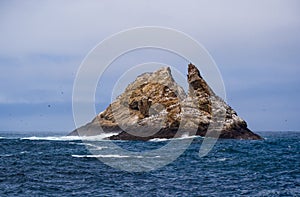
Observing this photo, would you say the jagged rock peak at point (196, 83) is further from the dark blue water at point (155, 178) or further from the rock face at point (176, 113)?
the dark blue water at point (155, 178)

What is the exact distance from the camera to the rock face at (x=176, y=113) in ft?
307

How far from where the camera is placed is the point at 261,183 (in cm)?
3272

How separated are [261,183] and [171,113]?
63.0 metres

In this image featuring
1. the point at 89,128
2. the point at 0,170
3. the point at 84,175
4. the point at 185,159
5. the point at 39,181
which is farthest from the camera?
the point at 89,128

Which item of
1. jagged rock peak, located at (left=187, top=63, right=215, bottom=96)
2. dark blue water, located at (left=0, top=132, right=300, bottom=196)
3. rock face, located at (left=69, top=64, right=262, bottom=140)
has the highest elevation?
jagged rock peak, located at (left=187, top=63, right=215, bottom=96)

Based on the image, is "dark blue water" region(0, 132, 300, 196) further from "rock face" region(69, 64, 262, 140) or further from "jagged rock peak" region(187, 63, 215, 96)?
"jagged rock peak" region(187, 63, 215, 96)

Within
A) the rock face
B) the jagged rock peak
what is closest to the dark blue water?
the rock face

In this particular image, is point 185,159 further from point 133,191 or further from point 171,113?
point 171,113

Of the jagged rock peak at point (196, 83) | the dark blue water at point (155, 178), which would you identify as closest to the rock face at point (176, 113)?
the jagged rock peak at point (196, 83)

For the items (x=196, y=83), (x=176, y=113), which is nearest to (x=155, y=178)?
(x=176, y=113)

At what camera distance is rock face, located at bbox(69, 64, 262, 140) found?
93562 mm

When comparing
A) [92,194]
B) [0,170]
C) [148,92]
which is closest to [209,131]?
[148,92]

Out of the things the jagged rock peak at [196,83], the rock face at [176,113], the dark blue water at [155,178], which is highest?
the jagged rock peak at [196,83]

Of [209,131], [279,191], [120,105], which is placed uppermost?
[120,105]
